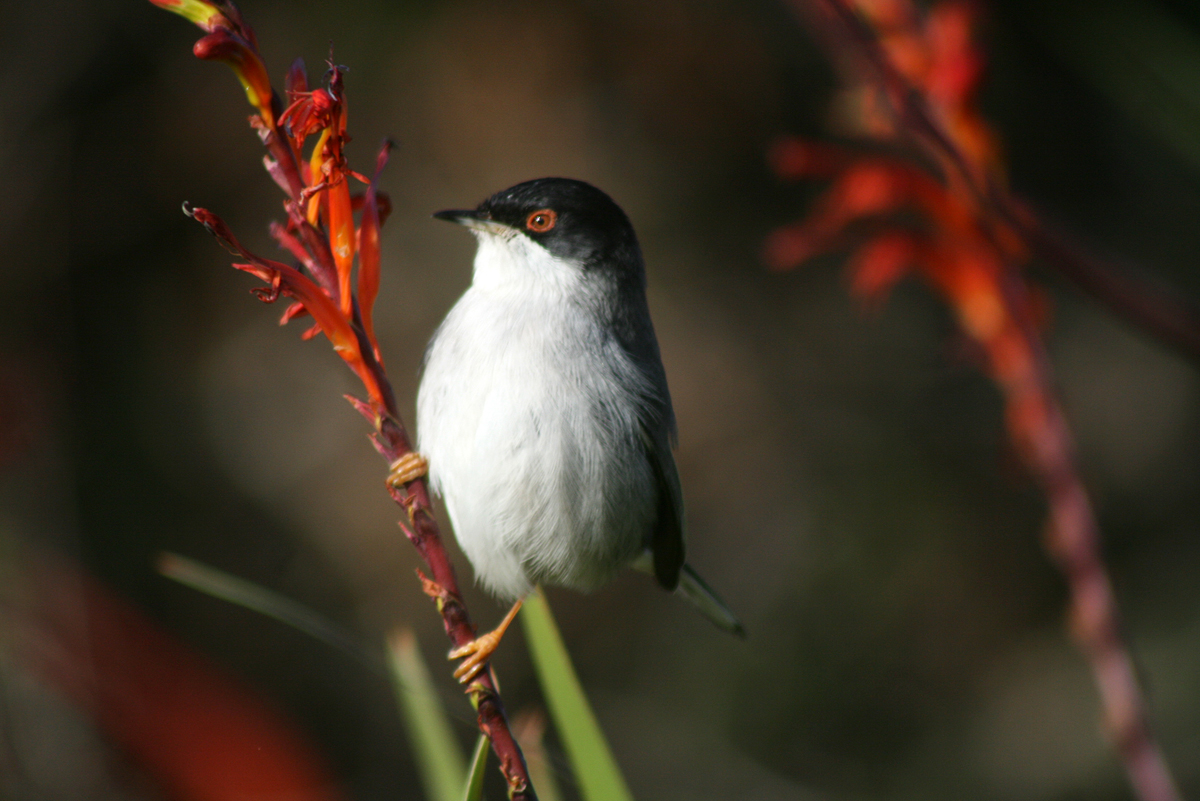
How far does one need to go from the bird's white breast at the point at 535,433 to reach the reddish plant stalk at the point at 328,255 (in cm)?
77

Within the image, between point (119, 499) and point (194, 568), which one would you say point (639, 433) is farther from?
point (119, 499)

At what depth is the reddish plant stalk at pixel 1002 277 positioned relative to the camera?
93 centimetres

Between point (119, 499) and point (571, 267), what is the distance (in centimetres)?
419

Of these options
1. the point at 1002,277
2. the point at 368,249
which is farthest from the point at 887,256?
the point at 368,249

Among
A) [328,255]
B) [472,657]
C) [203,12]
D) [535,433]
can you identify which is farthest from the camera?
[535,433]

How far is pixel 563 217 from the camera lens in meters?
2.33

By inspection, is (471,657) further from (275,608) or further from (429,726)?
(275,608)

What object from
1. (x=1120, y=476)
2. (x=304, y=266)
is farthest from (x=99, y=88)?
(x=1120, y=476)

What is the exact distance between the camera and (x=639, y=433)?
7.21ft

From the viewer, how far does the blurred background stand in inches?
210

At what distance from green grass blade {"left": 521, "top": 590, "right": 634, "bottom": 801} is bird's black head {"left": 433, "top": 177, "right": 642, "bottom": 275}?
1161 mm

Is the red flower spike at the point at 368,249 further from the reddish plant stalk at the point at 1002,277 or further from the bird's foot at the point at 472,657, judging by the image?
the reddish plant stalk at the point at 1002,277

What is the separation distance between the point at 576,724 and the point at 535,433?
88cm

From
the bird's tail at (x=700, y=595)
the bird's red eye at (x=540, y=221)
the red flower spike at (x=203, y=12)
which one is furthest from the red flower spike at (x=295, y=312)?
the bird's tail at (x=700, y=595)
